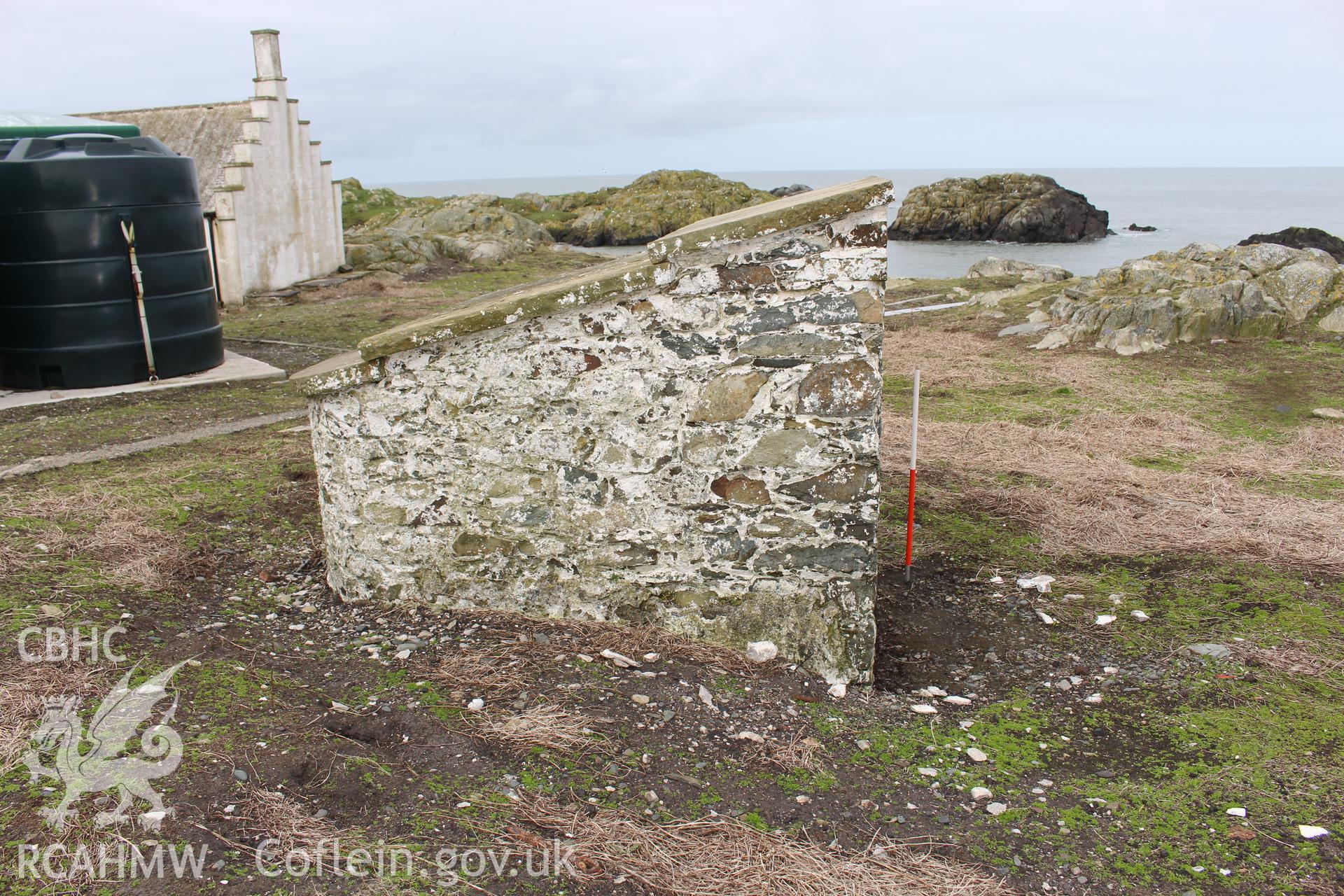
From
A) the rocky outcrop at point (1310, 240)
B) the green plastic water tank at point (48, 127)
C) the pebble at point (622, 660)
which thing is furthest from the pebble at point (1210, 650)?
the rocky outcrop at point (1310, 240)

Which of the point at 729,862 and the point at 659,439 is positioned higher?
the point at 659,439

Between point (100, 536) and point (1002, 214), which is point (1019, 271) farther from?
point (1002, 214)

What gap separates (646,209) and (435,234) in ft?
87.3

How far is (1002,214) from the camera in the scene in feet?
198

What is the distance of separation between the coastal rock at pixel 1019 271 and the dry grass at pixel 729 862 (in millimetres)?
19615

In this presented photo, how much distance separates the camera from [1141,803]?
13.8ft

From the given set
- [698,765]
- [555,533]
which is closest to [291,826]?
[698,765]

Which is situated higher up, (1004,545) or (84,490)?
(84,490)

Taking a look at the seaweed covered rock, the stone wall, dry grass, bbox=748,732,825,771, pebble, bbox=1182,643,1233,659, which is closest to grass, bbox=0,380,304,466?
the stone wall

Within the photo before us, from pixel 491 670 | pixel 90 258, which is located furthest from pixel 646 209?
pixel 491 670

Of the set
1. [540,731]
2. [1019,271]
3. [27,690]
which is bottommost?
[540,731]

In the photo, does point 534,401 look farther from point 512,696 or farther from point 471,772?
point 471,772

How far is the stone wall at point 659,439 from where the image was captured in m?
4.96

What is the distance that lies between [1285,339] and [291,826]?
15252mm
